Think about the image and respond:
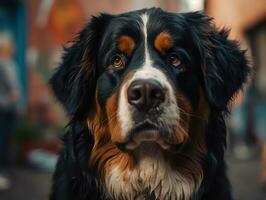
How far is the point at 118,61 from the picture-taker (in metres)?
4.78

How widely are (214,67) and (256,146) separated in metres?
11.5

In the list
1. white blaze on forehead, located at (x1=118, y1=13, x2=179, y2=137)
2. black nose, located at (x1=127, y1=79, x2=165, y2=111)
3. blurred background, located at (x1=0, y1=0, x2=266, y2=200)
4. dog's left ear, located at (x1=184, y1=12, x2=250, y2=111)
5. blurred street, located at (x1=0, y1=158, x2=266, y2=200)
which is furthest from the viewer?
blurred background, located at (x1=0, y1=0, x2=266, y2=200)

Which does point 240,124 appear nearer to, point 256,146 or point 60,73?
point 256,146

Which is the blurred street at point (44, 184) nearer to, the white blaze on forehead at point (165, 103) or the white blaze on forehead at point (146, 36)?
the white blaze on forehead at point (146, 36)

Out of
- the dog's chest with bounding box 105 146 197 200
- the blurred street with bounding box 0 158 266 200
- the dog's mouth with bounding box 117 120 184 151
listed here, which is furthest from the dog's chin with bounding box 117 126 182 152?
the blurred street with bounding box 0 158 266 200

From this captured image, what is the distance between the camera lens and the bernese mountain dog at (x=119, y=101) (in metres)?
4.67

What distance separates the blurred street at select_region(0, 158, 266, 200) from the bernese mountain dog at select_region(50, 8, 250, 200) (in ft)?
13.5

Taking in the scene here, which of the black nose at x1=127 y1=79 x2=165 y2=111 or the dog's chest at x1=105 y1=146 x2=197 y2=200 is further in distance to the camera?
the dog's chest at x1=105 y1=146 x2=197 y2=200

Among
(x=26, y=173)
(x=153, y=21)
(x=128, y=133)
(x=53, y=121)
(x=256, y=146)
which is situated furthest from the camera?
(x=256, y=146)

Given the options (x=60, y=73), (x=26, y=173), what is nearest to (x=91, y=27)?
(x=60, y=73)

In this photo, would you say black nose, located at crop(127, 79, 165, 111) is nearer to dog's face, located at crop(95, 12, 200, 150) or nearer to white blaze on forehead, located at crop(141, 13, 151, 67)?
dog's face, located at crop(95, 12, 200, 150)

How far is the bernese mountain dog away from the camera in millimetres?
4668

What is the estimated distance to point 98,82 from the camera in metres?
4.89

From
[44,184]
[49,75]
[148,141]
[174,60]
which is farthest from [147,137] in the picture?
[49,75]
